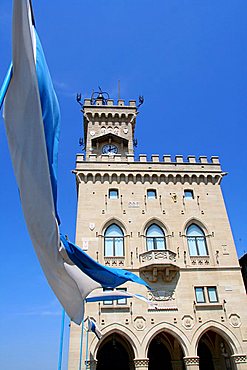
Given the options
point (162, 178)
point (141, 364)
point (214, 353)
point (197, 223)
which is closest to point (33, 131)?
point (141, 364)

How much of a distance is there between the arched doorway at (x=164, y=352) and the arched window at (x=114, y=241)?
7.46 m

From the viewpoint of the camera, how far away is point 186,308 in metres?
21.2

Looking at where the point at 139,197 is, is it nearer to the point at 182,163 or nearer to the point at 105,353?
Answer: the point at 182,163

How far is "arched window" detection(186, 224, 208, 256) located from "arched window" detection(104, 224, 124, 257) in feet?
17.9

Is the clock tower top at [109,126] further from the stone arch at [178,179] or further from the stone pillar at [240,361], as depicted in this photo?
the stone pillar at [240,361]

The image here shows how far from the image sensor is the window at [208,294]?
71.2 feet

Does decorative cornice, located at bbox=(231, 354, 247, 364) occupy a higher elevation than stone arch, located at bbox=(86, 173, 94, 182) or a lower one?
lower

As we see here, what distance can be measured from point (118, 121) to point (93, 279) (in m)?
26.1

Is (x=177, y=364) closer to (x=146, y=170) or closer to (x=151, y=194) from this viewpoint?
(x=151, y=194)

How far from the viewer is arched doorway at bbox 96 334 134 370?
76.7 feet

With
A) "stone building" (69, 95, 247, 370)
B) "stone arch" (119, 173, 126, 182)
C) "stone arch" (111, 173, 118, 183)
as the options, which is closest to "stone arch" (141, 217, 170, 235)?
"stone building" (69, 95, 247, 370)

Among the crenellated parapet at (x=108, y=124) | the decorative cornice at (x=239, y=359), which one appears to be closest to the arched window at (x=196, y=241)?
the decorative cornice at (x=239, y=359)

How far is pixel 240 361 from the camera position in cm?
1961

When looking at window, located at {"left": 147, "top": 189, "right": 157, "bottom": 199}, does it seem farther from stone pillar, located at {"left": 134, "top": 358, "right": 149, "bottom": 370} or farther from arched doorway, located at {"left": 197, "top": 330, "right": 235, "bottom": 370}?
stone pillar, located at {"left": 134, "top": 358, "right": 149, "bottom": 370}
